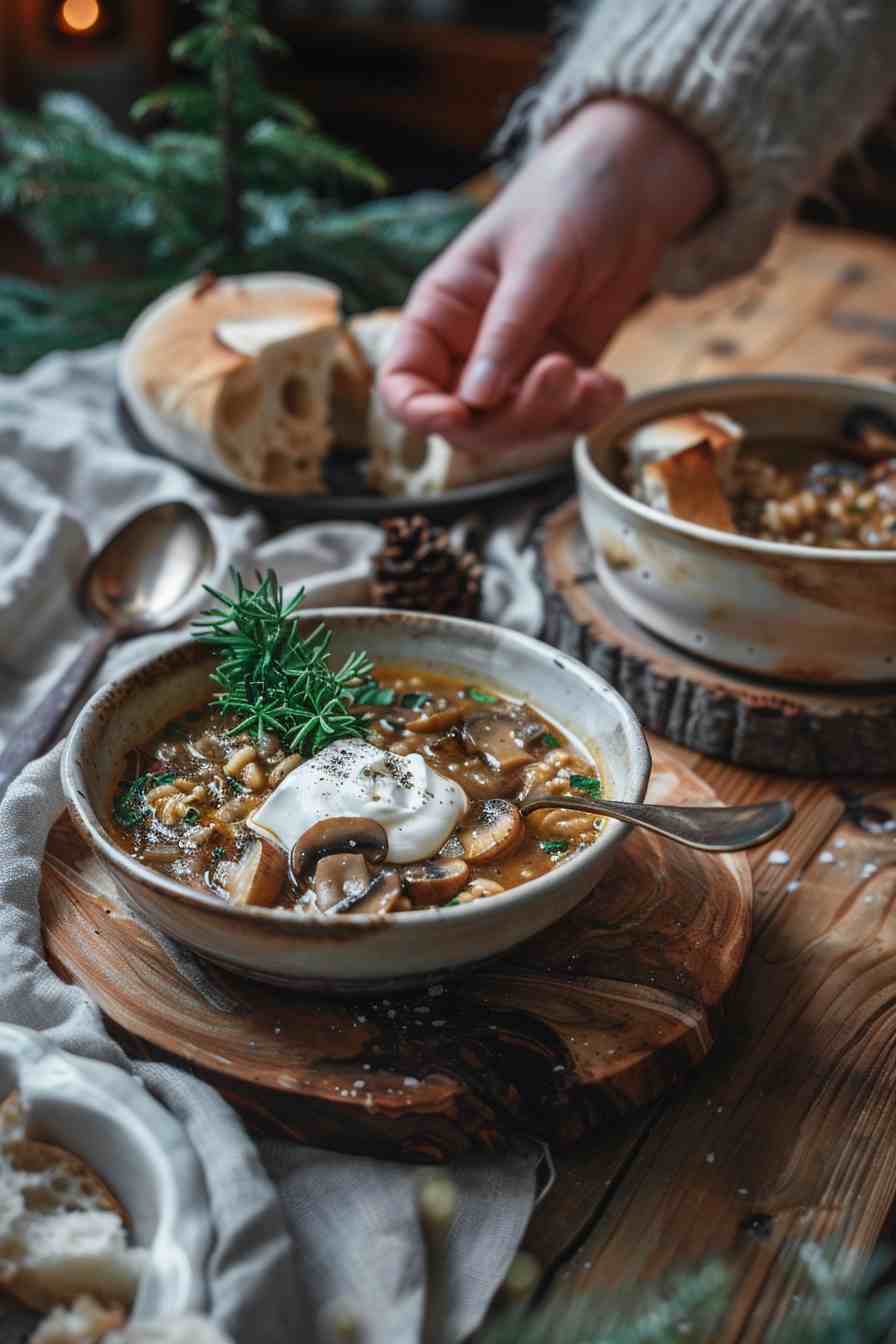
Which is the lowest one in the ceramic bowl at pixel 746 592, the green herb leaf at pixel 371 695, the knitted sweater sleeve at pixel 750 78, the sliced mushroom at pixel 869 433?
the green herb leaf at pixel 371 695

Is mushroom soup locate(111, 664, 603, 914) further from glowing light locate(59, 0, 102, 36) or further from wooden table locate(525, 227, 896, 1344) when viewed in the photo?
glowing light locate(59, 0, 102, 36)

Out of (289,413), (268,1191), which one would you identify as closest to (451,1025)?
(268,1191)

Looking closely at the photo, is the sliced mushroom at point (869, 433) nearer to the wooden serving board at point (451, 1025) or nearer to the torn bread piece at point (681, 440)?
the torn bread piece at point (681, 440)

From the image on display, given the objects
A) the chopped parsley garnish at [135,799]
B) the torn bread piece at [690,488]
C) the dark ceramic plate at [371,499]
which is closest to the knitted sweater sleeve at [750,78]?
the dark ceramic plate at [371,499]

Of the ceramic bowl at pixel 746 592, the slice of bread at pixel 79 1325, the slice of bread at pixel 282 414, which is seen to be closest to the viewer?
the slice of bread at pixel 79 1325

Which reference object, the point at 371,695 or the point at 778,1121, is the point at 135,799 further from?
the point at 778,1121

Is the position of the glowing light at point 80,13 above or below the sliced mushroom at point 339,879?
above
